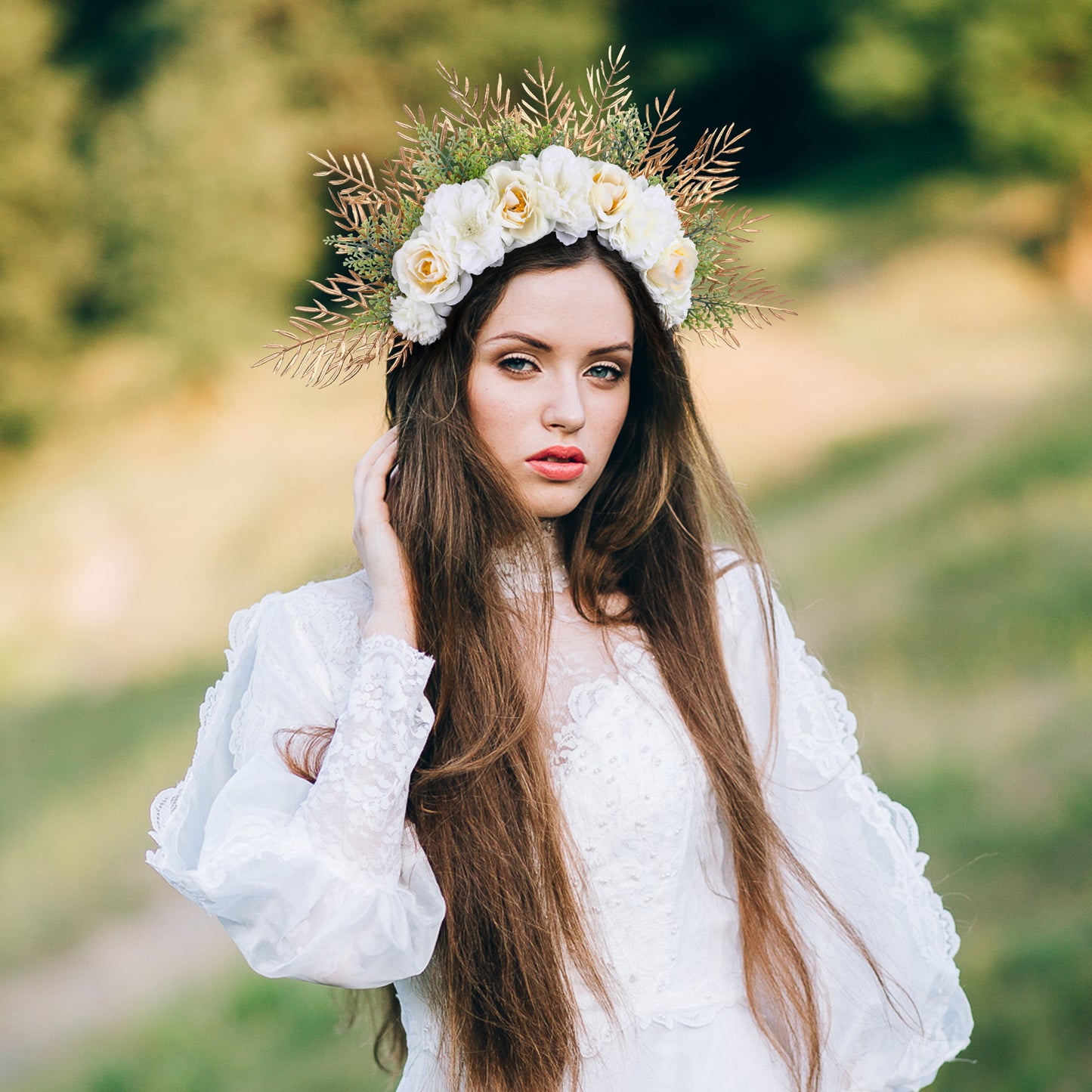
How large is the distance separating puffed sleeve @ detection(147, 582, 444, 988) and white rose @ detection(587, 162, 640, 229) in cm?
74

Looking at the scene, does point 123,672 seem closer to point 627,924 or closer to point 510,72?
point 510,72

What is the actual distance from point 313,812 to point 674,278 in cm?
102

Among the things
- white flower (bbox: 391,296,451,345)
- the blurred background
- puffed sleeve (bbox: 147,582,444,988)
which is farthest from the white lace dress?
the blurred background

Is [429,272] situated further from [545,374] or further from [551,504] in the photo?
[551,504]

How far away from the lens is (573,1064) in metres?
1.95

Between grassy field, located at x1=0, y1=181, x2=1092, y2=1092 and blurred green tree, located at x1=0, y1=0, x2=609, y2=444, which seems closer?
grassy field, located at x1=0, y1=181, x2=1092, y2=1092

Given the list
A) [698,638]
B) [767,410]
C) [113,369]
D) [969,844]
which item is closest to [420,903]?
[698,638]

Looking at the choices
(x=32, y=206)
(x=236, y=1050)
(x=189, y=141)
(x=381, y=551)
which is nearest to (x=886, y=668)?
(x=236, y=1050)

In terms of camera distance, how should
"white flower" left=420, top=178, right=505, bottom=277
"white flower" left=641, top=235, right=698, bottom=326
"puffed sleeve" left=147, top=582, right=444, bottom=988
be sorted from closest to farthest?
"puffed sleeve" left=147, top=582, right=444, bottom=988 < "white flower" left=420, top=178, right=505, bottom=277 < "white flower" left=641, top=235, right=698, bottom=326

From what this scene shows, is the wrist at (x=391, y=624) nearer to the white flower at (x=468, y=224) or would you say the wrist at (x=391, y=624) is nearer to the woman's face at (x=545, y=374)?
the woman's face at (x=545, y=374)

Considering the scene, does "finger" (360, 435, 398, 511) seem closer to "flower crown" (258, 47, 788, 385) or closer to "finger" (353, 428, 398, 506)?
"finger" (353, 428, 398, 506)

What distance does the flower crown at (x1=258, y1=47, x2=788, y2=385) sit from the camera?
2.01 meters

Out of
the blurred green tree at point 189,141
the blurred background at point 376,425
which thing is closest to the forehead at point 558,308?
the blurred background at point 376,425

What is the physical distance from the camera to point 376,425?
5.71m
